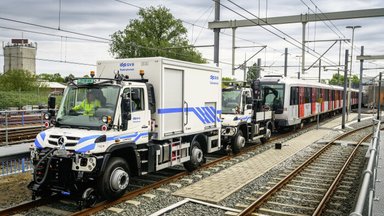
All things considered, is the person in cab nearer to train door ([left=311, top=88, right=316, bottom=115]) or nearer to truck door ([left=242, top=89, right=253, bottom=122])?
truck door ([left=242, top=89, right=253, bottom=122])

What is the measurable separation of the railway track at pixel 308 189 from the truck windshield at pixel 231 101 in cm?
361

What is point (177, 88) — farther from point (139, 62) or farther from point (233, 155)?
point (233, 155)

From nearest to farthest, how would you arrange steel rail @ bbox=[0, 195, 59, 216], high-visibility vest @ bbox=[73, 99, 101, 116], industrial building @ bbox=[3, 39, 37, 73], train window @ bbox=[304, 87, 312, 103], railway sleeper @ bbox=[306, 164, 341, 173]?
steel rail @ bbox=[0, 195, 59, 216], high-visibility vest @ bbox=[73, 99, 101, 116], railway sleeper @ bbox=[306, 164, 341, 173], train window @ bbox=[304, 87, 312, 103], industrial building @ bbox=[3, 39, 37, 73]

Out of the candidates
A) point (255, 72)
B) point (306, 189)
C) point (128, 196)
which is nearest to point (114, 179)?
point (128, 196)

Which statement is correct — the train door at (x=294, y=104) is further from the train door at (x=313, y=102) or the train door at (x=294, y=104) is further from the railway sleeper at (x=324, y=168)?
the railway sleeper at (x=324, y=168)

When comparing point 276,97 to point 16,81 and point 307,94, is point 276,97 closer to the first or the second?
point 307,94

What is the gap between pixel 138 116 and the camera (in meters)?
9.15

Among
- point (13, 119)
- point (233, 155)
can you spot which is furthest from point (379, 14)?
point (13, 119)

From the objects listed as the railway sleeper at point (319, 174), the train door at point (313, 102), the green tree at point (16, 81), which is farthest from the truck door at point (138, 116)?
the green tree at point (16, 81)

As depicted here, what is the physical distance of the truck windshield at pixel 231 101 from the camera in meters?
15.3

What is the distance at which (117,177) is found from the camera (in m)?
8.27

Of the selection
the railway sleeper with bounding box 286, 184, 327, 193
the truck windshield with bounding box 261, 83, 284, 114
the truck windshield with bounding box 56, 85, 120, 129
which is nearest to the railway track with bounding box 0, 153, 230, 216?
the truck windshield with bounding box 56, 85, 120, 129

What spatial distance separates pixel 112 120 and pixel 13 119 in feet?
54.0

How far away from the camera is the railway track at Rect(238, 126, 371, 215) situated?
830cm
